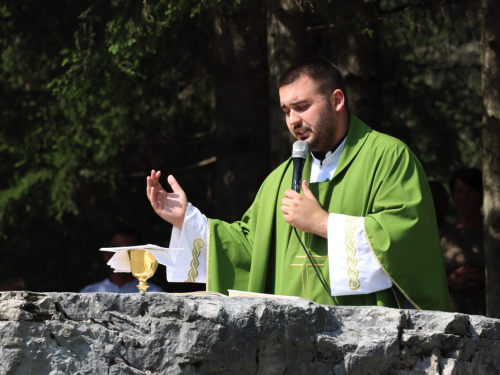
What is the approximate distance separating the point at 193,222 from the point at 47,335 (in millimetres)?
1697

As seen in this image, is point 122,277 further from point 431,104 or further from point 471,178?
point 431,104

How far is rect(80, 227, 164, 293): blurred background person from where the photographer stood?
680 cm

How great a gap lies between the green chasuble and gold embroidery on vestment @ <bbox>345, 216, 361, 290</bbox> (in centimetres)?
7

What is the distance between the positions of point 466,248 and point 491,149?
1018 millimetres

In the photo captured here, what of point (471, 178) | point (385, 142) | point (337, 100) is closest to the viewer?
point (385, 142)

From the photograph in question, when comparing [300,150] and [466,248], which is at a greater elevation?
[300,150]

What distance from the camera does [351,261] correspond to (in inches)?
A: 143

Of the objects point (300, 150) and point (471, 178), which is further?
point (471, 178)

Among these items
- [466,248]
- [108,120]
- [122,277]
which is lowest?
[122,277]

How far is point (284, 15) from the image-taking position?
5590mm

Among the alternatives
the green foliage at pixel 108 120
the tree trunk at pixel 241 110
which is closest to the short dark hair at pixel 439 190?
the green foliage at pixel 108 120

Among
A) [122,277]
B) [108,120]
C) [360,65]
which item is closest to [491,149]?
[360,65]

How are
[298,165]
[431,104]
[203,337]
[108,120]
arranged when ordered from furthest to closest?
[431,104]
[108,120]
[298,165]
[203,337]

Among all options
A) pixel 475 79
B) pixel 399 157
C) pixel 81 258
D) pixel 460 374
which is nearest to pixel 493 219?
pixel 399 157
